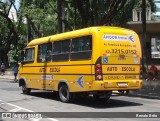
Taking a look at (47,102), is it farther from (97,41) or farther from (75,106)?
(97,41)

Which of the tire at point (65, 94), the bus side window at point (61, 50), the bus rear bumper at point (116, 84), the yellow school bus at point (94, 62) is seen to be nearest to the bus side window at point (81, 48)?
the yellow school bus at point (94, 62)

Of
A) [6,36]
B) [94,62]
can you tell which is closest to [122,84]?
[94,62]

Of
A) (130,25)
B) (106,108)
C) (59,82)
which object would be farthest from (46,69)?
(130,25)

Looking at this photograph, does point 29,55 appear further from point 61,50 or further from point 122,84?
point 122,84

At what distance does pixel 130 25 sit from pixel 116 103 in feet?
120

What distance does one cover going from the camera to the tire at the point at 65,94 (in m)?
16.7

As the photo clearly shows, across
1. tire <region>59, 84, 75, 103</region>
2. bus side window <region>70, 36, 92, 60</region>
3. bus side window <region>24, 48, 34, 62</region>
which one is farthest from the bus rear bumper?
bus side window <region>24, 48, 34, 62</region>

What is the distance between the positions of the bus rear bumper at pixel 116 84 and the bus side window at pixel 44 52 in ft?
12.7

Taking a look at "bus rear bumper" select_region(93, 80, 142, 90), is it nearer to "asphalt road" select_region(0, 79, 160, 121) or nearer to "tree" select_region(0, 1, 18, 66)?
"asphalt road" select_region(0, 79, 160, 121)

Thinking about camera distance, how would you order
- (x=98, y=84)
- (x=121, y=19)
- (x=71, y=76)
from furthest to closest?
1. (x=121, y=19)
2. (x=71, y=76)
3. (x=98, y=84)

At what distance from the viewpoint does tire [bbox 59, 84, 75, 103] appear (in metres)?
16.7

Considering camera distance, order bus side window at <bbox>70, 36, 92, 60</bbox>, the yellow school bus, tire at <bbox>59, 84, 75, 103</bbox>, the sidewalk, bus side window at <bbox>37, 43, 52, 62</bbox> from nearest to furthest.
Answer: the yellow school bus < bus side window at <bbox>70, 36, 92, 60</bbox> < tire at <bbox>59, 84, 75, 103</bbox> < bus side window at <bbox>37, 43, 52, 62</bbox> < the sidewalk

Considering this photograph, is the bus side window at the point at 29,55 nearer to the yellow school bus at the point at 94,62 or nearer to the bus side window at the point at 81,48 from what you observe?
the yellow school bus at the point at 94,62

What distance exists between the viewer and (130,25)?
52.3 m
